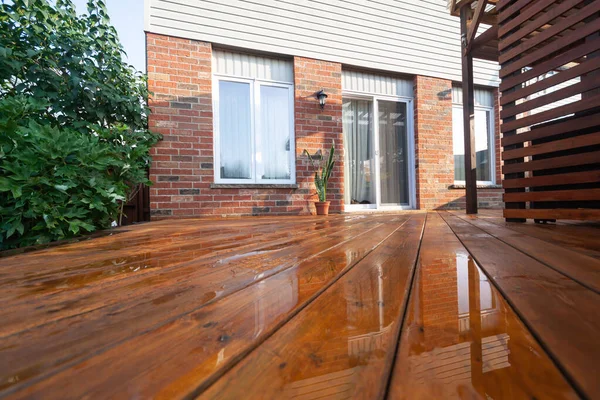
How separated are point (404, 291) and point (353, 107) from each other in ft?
14.2

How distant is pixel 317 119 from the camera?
4098 millimetres

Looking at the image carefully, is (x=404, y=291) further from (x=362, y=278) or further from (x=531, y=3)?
(x=531, y=3)

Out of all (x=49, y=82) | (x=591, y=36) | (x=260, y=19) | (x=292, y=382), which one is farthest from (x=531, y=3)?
(x=49, y=82)

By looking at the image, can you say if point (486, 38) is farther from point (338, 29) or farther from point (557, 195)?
point (338, 29)

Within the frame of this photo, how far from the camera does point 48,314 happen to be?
503mm

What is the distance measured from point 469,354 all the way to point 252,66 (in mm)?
4158

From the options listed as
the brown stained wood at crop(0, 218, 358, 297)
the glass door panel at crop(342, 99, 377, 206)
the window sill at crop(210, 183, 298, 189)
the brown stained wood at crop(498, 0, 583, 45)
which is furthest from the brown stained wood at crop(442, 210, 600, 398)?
the glass door panel at crop(342, 99, 377, 206)

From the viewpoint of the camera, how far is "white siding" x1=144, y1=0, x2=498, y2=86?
3.59 m

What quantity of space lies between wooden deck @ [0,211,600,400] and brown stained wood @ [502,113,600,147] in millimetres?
1153

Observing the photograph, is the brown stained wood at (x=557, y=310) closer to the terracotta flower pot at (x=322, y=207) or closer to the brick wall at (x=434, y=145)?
the terracotta flower pot at (x=322, y=207)

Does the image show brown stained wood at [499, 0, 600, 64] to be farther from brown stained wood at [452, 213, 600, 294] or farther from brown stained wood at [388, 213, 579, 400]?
brown stained wood at [388, 213, 579, 400]

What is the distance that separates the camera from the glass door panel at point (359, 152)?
446cm

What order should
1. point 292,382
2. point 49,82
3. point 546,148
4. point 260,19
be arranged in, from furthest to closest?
1. point 260,19
2. point 49,82
3. point 546,148
4. point 292,382

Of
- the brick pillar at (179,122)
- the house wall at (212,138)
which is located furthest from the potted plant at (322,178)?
the brick pillar at (179,122)
